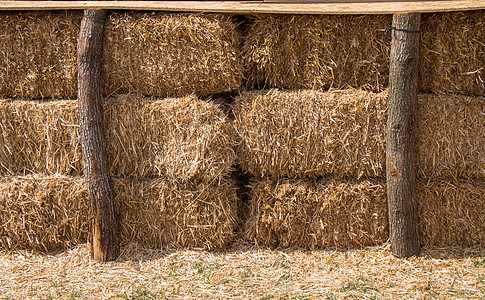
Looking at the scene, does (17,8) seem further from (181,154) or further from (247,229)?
(247,229)

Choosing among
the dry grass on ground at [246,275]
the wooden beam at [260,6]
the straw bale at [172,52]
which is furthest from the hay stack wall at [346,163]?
the wooden beam at [260,6]

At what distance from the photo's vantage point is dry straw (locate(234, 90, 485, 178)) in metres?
3.55

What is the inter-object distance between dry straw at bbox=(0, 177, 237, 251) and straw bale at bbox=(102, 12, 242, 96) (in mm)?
901

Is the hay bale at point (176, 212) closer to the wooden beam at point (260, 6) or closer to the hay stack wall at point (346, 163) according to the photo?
the hay stack wall at point (346, 163)

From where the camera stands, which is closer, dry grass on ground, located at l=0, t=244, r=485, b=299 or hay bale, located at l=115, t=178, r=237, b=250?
dry grass on ground, located at l=0, t=244, r=485, b=299

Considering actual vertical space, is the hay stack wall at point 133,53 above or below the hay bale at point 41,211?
above

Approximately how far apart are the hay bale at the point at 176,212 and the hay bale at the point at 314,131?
0.49 m

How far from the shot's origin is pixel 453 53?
3498mm

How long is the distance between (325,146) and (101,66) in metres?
2.10

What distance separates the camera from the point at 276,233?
151 inches

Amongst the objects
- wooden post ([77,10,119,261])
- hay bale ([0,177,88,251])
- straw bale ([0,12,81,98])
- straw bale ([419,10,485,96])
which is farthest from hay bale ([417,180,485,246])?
straw bale ([0,12,81,98])

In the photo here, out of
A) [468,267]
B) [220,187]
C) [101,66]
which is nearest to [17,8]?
[101,66]

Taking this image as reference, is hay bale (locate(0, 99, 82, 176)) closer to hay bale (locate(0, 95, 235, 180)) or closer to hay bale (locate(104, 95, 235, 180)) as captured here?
hay bale (locate(0, 95, 235, 180))

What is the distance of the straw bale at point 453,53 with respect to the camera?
3.45 m
